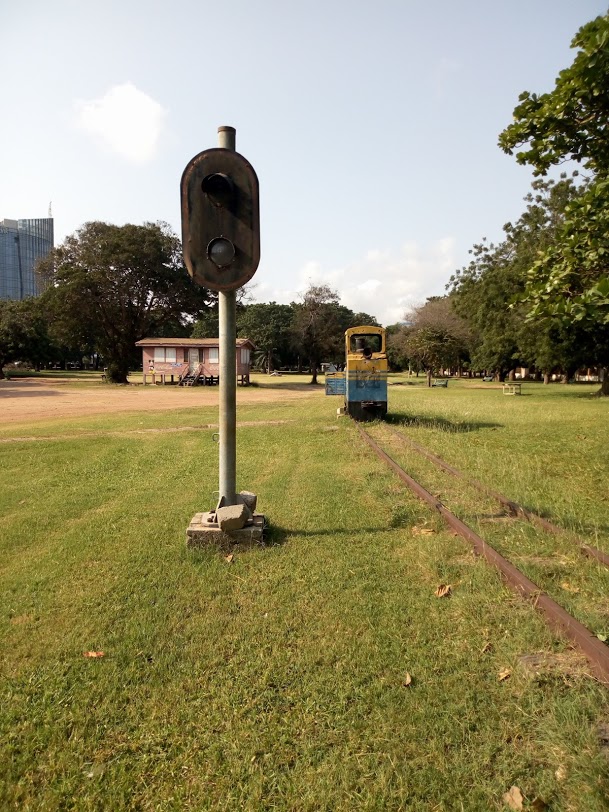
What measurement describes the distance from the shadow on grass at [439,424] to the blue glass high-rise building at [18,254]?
400 feet

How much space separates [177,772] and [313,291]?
49.2m

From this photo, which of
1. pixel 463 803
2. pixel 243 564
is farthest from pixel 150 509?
pixel 463 803

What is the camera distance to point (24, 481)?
8055 millimetres

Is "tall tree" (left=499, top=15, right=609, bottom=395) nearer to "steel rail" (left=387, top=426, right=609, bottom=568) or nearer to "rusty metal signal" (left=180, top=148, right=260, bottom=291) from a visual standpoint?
"steel rail" (left=387, top=426, right=609, bottom=568)

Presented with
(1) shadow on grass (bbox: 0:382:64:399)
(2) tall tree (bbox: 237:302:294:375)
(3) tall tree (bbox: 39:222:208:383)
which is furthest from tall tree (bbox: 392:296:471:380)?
(1) shadow on grass (bbox: 0:382:64:399)

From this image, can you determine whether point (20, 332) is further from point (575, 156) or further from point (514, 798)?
point (514, 798)

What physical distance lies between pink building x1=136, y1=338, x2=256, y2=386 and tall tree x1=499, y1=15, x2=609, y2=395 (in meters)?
37.0

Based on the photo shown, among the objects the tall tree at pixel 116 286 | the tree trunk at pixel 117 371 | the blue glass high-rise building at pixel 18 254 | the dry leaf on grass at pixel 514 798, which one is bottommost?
the dry leaf on grass at pixel 514 798

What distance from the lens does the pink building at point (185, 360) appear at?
43875 millimetres

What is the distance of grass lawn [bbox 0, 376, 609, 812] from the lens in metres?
2.20

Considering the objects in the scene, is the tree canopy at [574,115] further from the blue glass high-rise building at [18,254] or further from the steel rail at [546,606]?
the blue glass high-rise building at [18,254]

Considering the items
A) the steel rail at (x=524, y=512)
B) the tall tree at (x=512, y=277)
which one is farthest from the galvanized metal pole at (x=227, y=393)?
the tall tree at (x=512, y=277)

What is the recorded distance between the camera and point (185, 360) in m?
44.5

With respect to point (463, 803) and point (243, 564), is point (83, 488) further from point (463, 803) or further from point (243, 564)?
point (463, 803)
